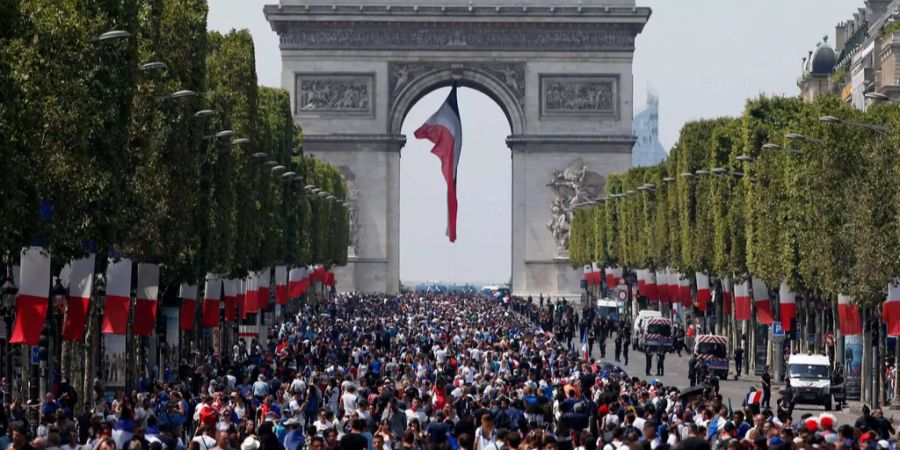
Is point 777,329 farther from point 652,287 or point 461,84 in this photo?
point 461,84

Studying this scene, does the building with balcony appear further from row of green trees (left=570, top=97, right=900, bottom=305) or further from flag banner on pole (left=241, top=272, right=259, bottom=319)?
flag banner on pole (left=241, top=272, right=259, bottom=319)

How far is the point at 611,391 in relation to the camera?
141ft

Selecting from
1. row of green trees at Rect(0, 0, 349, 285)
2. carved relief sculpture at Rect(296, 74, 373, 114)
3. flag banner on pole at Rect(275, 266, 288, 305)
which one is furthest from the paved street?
carved relief sculpture at Rect(296, 74, 373, 114)

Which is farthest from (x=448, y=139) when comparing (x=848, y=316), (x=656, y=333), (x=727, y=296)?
(x=848, y=316)

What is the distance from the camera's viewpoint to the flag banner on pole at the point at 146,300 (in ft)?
158

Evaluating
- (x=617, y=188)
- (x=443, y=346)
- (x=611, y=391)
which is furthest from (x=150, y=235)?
(x=617, y=188)

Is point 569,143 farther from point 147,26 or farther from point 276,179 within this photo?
point 147,26

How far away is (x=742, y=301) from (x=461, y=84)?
65.3m

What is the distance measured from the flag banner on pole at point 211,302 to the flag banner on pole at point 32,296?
21.9 m

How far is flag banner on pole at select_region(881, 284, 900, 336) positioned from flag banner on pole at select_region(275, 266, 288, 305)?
3576cm

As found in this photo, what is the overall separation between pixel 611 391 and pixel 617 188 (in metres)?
81.8

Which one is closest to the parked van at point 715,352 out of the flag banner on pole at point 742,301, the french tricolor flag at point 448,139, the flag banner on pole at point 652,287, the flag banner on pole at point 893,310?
the flag banner on pole at point 742,301

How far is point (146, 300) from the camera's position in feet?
160

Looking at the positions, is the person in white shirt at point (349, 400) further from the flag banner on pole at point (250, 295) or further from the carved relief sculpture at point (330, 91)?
the carved relief sculpture at point (330, 91)
